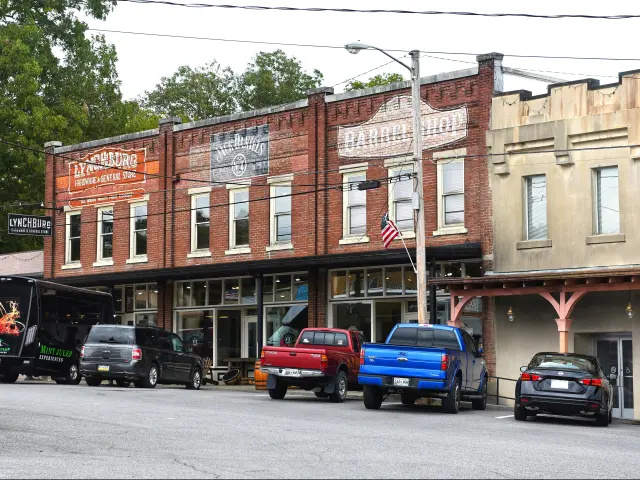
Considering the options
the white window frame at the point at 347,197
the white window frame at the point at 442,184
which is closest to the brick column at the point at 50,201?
the white window frame at the point at 347,197

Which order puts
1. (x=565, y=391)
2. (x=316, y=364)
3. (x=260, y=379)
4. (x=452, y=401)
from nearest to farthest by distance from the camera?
(x=565, y=391), (x=452, y=401), (x=316, y=364), (x=260, y=379)

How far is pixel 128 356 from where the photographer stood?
2891 cm

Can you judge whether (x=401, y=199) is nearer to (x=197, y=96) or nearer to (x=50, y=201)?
(x=50, y=201)

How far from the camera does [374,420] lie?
1980 cm

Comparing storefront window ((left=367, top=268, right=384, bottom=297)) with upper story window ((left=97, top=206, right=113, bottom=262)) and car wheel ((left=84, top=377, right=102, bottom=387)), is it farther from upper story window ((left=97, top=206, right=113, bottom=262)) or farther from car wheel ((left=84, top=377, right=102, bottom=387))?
upper story window ((left=97, top=206, right=113, bottom=262))

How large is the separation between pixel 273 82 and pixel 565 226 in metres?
42.1

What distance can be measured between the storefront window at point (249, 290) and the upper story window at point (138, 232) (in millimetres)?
4763

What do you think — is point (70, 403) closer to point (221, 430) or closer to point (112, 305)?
point (221, 430)

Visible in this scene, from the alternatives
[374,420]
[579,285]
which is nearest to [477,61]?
[579,285]

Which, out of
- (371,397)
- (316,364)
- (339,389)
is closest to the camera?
(371,397)

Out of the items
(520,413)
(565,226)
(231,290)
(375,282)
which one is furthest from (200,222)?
(520,413)

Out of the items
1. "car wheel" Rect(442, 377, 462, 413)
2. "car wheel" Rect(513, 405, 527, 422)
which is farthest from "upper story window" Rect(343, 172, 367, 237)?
"car wheel" Rect(513, 405, 527, 422)

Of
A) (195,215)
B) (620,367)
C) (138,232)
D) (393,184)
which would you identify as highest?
(393,184)

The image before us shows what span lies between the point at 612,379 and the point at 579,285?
3203 millimetres
